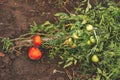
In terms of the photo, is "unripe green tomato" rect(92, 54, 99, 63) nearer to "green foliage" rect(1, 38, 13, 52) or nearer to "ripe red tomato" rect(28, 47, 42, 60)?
"ripe red tomato" rect(28, 47, 42, 60)

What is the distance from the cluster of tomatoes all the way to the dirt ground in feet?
0.24

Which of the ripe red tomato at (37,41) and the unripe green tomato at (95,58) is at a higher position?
the ripe red tomato at (37,41)

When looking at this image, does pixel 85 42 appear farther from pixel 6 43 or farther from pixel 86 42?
pixel 6 43

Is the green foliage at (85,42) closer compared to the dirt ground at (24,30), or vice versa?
the dirt ground at (24,30)

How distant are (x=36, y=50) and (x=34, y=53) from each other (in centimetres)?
5

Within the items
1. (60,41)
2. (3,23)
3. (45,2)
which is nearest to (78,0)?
(45,2)

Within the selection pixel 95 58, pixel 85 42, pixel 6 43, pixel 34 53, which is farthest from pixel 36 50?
pixel 95 58

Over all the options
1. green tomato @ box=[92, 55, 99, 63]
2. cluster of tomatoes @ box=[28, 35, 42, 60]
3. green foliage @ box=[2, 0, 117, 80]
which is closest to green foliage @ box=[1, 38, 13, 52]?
green foliage @ box=[2, 0, 117, 80]

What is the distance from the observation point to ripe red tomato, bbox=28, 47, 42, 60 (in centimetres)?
369

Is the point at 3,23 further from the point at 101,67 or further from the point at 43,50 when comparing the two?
the point at 101,67

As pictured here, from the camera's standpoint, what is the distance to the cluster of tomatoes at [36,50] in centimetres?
369

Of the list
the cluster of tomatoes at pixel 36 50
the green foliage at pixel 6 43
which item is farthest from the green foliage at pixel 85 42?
the cluster of tomatoes at pixel 36 50

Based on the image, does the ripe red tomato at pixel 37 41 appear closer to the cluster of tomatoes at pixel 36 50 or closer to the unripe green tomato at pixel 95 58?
the cluster of tomatoes at pixel 36 50

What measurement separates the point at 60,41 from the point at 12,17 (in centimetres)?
67
